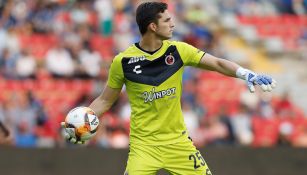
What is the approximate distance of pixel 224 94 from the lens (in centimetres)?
1655

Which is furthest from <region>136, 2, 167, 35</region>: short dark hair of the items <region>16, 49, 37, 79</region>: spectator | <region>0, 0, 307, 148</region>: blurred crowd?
<region>16, 49, 37, 79</region>: spectator

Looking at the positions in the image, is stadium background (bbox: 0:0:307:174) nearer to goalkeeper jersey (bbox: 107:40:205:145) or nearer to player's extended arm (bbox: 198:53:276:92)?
goalkeeper jersey (bbox: 107:40:205:145)

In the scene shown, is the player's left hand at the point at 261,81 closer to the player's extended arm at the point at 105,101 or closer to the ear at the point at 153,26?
the ear at the point at 153,26

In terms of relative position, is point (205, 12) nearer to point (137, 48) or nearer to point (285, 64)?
point (285, 64)

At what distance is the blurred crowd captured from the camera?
1406 centimetres

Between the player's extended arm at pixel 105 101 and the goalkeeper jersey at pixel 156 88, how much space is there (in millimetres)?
147

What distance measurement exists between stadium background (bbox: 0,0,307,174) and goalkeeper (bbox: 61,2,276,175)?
13.3ft

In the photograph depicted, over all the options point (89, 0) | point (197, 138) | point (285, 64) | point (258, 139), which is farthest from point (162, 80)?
point (285, 64)

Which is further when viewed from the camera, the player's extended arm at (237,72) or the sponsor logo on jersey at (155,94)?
the sponsor logo on jersey at (155,94)

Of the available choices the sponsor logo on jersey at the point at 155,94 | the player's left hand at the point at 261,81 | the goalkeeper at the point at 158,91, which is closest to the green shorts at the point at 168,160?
the goalkeeper at the point at 158,91

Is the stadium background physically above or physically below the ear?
below

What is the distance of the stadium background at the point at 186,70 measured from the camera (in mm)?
14125

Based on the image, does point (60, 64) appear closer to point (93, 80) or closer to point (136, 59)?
point (93, 80)

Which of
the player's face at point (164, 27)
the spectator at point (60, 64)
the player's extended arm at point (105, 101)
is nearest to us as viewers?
the player's face at point (164, 27)
